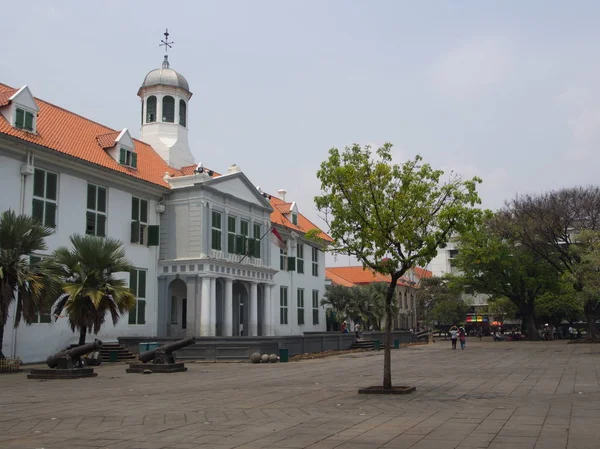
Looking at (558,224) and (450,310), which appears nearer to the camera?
(558,224)

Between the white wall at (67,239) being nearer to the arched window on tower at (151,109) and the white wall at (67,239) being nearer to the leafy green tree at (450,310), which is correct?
the arched window on tower at (151,109)

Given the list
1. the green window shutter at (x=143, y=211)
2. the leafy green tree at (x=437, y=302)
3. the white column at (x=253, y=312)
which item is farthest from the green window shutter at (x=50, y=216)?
the leafy green tree at (x=437, y=302)

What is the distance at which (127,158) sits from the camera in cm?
3412

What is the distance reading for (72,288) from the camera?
949 inches

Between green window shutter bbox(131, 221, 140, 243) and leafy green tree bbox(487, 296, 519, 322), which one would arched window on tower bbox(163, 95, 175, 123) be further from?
leafy green tree bbox(487, 296, 519, 322)

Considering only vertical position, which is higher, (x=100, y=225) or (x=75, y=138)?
(x=75, y=138)

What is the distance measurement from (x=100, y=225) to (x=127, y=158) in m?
4.57

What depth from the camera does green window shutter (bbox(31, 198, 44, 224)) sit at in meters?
27.3

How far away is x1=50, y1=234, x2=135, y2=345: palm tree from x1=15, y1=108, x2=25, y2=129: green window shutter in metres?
6.09

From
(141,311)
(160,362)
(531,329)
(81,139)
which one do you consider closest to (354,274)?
(531,329)

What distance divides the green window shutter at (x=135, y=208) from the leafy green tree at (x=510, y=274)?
27999 millimetres

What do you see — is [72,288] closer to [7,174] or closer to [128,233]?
[7,174]

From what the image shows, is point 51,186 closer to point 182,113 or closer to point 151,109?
point 151,109

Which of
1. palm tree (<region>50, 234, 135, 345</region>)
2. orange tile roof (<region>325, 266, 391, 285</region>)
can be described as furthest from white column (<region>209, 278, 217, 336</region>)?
orange tile roof (<region>325, 266, 391, 285</region>)
